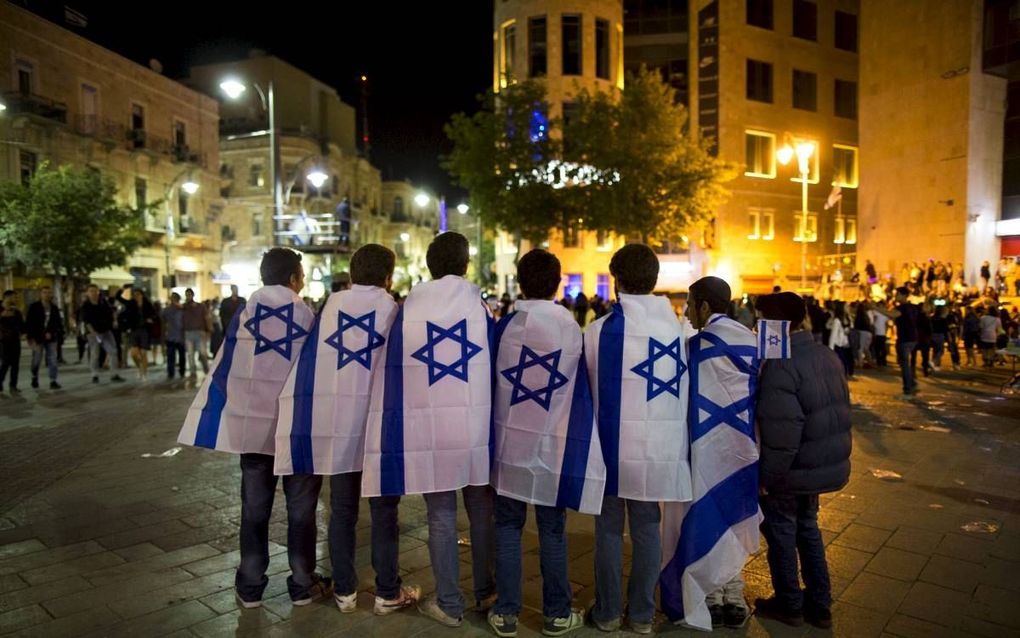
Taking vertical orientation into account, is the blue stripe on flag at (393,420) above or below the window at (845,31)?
below

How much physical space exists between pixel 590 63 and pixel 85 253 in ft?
83.7

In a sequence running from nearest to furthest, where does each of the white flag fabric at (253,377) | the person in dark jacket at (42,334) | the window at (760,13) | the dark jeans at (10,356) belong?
1. the white flag fabric at (253,377)
2. the dark jeans at (10,356)
3. the person in dark jacket at (42,334)
4. the window at (760,13)

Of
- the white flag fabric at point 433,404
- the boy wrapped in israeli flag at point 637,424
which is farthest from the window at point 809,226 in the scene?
the white flag fabric at point 433,404

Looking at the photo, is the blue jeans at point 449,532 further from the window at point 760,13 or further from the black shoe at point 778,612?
the window at point 760,13

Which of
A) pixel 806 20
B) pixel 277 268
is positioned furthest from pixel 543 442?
pixel 806 20

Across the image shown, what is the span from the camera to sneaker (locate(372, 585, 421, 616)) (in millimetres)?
3941

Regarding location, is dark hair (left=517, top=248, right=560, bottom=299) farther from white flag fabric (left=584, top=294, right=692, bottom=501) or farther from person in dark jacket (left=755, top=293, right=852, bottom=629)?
person in dark jacket (left=755, top=293, right=852, bottom=629)

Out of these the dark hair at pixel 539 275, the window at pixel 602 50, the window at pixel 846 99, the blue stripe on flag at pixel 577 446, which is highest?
the window at pixel 602 50

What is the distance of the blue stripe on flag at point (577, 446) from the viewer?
358 cm

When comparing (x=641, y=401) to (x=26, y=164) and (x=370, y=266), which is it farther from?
(x=26, y=164)

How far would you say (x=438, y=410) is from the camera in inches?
145

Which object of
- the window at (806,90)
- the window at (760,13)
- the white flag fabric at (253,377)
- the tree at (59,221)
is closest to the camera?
the white flag fabric at (253,377)

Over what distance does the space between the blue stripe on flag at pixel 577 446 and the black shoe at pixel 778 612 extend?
53.4 inches

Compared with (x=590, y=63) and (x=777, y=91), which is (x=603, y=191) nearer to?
(x=590, y=63)
